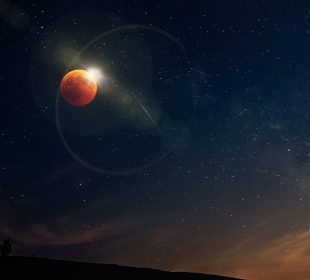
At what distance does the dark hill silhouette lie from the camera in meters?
26.9

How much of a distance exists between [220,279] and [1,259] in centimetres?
2130

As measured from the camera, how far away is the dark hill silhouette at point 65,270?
26.9 metres

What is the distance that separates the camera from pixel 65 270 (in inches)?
1147

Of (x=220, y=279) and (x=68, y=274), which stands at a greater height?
(x=220, y=279)

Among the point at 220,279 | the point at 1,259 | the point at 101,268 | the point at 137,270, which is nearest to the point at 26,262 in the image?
the point at 1,259

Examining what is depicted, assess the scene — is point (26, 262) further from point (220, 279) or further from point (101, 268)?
point (220, 279)

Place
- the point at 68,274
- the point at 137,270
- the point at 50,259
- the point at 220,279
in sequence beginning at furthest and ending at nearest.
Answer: the point at 220,279
the point at 137,270
the point at 50,259
the point at 68,274

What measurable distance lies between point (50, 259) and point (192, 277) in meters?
13.6

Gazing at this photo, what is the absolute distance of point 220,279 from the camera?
1544 inches

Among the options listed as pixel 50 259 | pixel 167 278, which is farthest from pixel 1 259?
pixel 167 278

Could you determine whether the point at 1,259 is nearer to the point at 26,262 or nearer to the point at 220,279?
the point at 26,262

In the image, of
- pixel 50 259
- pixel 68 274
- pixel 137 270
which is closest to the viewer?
pixel 68 274

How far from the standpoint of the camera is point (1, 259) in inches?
1131

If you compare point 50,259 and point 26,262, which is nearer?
point 26,262
